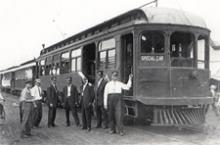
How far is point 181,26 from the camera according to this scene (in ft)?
34.0

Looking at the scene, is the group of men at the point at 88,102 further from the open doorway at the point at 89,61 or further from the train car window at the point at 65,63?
the train car window at the point at 65,63

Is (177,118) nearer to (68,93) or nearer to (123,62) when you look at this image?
(123,62)

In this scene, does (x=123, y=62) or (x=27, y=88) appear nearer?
(x=27, y=88)

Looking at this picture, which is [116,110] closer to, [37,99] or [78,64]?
→ [37,99]

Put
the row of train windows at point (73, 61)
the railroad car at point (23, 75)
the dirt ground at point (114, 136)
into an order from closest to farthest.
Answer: the dirt ground at point (114, 136), the row of train windows at point (73, 61), the railroad car at point (23, 75)

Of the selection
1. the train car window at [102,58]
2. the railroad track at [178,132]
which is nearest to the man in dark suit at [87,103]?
the train car window at [102,58]

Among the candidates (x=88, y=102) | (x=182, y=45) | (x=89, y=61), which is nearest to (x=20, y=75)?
(x=89, y=61)

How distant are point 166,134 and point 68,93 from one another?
3.51 metres

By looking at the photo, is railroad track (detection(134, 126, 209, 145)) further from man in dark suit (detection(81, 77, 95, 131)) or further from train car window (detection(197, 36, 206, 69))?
train car window (detection(197, 36, 206, 69))

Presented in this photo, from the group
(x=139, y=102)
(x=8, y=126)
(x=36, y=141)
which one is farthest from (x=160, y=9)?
(x=8, y=126)

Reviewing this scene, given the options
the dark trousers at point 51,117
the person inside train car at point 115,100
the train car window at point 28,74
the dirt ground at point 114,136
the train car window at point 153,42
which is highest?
the train car window at point 153,42

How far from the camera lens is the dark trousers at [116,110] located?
31.4 feet

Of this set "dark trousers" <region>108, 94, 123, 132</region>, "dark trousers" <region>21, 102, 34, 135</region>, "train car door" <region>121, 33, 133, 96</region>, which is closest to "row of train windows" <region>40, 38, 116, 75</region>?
"train car door" <region>121, 33, 133, 96</region>

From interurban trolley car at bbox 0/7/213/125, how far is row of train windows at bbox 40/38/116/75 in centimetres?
6
